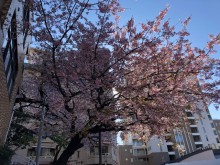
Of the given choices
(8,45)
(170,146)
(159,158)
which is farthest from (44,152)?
(170,146)

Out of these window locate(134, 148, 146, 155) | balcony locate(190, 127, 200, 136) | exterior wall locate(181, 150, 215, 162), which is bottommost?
exterior wall locate(181, 150, 215, 162)

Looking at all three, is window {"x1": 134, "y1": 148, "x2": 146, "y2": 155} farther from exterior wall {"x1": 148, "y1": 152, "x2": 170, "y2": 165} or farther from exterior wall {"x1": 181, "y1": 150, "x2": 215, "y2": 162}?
exterior wall {"x1": 181, "y1": 150, "x2": 215, "y2": 162}

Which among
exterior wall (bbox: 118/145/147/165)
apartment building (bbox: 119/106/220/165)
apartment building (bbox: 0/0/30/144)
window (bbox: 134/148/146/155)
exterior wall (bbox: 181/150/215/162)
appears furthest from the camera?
window (bbox: 134/148/146/155)

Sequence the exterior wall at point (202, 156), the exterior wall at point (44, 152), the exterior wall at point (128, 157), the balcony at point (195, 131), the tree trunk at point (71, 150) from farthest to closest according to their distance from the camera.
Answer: the balcony at point (195, 131) < the exterior wall at point (128, 157) < the exterior wall at point (44, 152) < the exterior wall at point (202, 156) < the tree trunk at point (71, 150)

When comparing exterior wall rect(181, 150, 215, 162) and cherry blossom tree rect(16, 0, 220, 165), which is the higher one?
cherry blossom tree rect(16, 0, 220, 165)

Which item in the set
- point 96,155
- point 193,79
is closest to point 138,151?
point 96,155

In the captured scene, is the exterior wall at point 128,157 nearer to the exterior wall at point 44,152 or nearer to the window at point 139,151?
the window at point 139,151

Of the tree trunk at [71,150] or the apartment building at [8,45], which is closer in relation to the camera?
the apartment building at [8,45]

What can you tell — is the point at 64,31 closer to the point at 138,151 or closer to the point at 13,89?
the point at 13,89

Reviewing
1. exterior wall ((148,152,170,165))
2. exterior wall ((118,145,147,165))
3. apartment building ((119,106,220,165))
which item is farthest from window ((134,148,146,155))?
exterior wall ((148,152,170,165))

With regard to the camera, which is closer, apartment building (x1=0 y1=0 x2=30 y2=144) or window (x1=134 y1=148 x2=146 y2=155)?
apartment building (x1=0 y1=0 x2=30 y2=144)

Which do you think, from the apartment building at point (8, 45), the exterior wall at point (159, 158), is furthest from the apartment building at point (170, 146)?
the apartment building at point (8, 45)

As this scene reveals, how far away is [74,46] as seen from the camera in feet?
25.3

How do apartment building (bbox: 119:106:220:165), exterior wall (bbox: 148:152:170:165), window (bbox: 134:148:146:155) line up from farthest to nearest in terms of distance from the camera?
window (bbox: 134:148:146:155), apartment building (bbox: 119:106:220:165), exterior wall (bbox: 148:152:170:165)
